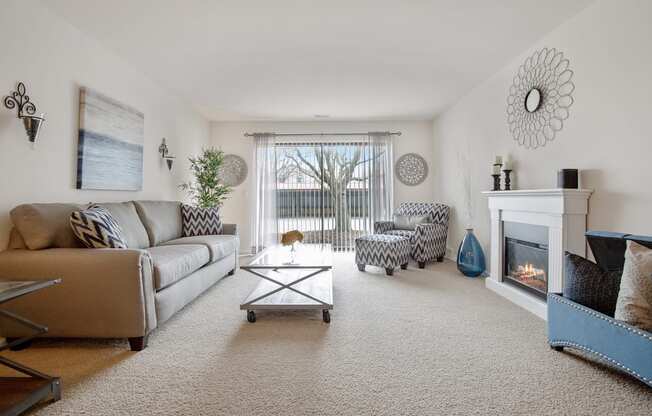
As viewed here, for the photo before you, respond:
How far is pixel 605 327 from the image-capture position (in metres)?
1.66

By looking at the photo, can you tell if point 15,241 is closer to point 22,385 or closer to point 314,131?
point 22,385

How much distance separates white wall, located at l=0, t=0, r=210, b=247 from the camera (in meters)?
2.15

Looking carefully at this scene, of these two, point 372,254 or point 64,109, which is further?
point 372,254

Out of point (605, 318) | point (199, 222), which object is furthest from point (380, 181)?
point (605, 318)

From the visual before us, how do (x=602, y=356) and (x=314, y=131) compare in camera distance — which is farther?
(x=314, y=131)

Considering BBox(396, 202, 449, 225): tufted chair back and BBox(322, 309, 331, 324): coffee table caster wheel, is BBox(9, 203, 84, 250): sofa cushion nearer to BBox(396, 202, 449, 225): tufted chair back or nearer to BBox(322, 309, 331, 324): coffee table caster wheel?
BBox(322, 309, 331, 324): coffee table caster wheel

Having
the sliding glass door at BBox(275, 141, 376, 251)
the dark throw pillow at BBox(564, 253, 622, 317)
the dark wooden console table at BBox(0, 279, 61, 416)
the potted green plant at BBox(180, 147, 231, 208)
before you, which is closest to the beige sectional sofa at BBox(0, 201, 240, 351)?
the dark wooden console table at BBox(0, 279, 61, 416)

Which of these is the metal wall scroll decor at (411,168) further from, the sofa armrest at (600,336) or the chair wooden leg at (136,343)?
the chair wooden leg at (136,343)

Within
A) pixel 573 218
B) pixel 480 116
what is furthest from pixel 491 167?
pixel 573 218

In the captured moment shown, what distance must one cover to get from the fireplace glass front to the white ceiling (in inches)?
67.6

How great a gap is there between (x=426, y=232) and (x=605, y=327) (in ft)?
9.14

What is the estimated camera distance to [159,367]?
5.98ft

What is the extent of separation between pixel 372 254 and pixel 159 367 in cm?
278

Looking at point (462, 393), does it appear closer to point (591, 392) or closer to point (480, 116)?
point (591, 392)
